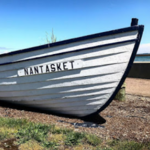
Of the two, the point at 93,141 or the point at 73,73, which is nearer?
the point at 93,141

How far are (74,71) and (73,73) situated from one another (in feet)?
0.15

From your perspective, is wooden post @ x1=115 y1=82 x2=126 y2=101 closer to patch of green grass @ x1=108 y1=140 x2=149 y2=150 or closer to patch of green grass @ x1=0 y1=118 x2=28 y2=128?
patch of green grass @ x1=108 y1=140 x2=149 y2=150

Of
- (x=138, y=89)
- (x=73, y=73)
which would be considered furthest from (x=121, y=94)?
(x=73, y=73)

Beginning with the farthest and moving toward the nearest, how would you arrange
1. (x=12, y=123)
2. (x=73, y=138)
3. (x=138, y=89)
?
(x=138, y=89) < (x=12, y=123) < (x=73, y=138)

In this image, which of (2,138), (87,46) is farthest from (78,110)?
(2,138)

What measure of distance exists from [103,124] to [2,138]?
6.85ft

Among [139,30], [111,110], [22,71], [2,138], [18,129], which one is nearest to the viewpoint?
[2,138]

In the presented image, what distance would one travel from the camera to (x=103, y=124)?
155 inches

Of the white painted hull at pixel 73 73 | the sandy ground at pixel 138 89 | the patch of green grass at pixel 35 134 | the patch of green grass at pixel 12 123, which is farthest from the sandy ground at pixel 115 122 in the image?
the sandy ground at pixel 138 89

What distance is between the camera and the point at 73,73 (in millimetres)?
3590

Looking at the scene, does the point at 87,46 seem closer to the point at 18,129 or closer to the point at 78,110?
the point at 78,110

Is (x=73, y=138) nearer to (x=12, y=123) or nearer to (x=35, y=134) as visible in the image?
(x=35, y=134)

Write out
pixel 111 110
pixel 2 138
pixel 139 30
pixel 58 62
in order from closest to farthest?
pixel 2 138, pixel 139 30, pixel 58 62, pixel 111 110

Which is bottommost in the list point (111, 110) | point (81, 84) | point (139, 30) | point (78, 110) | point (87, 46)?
point (111, 110)
